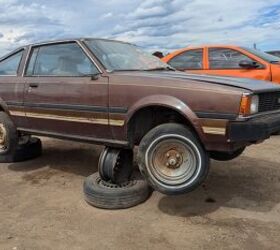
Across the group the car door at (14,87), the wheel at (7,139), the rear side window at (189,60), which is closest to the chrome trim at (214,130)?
the car door at (14,87)

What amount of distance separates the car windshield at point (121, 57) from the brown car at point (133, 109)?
0.05 feet

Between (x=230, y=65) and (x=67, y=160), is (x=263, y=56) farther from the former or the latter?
(x=67, y=160)

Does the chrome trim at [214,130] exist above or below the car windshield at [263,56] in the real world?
below

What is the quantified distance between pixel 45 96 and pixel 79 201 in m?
1.37

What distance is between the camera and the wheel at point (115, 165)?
4758 mm

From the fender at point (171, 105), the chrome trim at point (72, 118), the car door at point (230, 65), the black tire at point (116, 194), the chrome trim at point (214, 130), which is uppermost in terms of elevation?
the car door at point (230, 65)

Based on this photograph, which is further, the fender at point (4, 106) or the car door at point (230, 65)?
the car door at point (230, 65)

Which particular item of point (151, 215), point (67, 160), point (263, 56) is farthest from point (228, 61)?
point (151, 215)

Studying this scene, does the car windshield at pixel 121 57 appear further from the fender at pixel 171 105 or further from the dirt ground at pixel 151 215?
the dirt ground at pixel 151 215

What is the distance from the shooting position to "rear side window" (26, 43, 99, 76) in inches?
196

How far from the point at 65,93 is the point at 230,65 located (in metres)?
4.20

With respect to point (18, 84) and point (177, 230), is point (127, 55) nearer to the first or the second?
point (18, 84)

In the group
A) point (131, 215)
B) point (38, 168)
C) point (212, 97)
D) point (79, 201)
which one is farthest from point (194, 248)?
point (38, 168)

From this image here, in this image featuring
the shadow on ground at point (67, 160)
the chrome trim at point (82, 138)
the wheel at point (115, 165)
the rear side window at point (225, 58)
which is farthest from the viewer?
the rear side window at point (225, 58)
